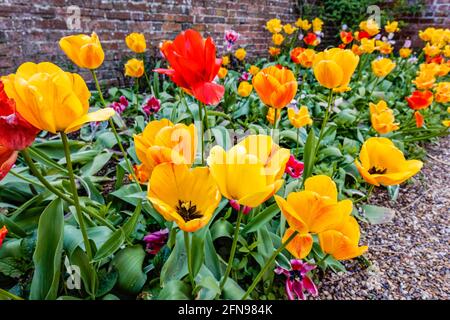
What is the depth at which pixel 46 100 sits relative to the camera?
0.47 m

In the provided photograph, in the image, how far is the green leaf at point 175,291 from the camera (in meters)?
0.73

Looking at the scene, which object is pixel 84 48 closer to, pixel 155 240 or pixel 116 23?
pixel 155 240

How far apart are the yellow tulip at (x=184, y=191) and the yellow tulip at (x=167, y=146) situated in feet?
0.06

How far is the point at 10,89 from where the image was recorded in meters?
0.46

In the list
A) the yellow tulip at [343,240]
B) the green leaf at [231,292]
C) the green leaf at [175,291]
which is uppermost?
the yellow tulip at [343,240]

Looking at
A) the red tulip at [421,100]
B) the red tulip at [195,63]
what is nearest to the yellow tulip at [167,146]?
the red tulip at [195,63]

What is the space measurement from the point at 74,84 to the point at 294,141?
140 cm

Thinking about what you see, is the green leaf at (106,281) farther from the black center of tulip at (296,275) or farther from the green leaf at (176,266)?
the black center of tulip at (296,275)

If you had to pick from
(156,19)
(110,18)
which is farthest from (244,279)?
(156,19)

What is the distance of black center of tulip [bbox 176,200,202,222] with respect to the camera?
1.73 ft

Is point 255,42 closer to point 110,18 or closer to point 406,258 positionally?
point 110,18

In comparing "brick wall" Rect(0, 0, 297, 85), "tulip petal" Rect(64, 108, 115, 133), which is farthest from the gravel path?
"brick wall" Rect(0, 0, 297, 85)

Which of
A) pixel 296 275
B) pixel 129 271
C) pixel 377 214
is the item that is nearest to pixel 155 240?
pixel 129 271

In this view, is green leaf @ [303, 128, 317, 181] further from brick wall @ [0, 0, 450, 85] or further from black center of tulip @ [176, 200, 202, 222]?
brick wall @ [0, 0, 450, 85]
